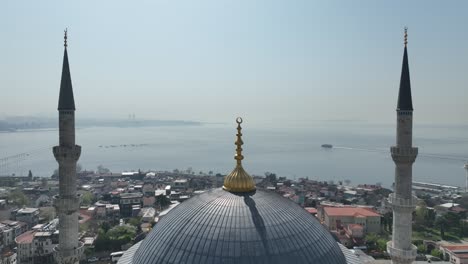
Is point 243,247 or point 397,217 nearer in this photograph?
point 243,247

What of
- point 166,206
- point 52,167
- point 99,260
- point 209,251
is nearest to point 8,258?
point 99,260

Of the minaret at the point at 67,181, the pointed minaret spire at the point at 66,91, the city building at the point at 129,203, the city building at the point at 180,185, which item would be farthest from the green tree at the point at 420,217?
the pointed minaret spire at the point at 66,91

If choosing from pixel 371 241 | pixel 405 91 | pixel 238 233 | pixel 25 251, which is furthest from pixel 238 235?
pixel 371 241

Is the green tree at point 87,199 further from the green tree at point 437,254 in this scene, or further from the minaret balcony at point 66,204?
the green tree at point 437,254

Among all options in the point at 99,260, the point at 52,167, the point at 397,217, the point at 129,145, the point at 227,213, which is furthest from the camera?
the point at 129,145

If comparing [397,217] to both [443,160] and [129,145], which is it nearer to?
[443,160]

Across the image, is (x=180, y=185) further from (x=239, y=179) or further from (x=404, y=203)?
(x=239, y=179)
